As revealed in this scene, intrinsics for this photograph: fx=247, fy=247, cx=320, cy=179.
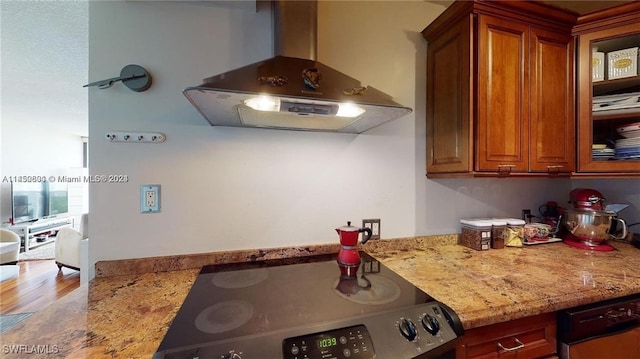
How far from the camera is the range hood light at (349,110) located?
89 centimetres

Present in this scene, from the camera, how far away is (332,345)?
64 centimetres

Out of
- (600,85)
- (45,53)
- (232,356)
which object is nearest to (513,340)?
(232,356)

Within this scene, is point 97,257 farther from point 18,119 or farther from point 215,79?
point 18,119

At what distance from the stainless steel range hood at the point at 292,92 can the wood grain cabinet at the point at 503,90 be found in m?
0.44

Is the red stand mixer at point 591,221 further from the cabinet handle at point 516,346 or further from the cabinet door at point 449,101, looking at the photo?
the cabinet handle at point 516,346

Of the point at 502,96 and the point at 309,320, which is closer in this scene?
the point at 309,320

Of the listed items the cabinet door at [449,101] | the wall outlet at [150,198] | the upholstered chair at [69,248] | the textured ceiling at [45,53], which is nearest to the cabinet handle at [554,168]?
the cabinet door at [449,101]

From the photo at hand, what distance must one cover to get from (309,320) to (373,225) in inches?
30.0

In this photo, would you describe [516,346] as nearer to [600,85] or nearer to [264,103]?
[264,103]

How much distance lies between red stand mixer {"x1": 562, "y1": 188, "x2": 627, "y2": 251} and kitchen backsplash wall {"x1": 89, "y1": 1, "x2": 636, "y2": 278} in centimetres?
59

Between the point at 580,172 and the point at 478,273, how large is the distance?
35.5 inches

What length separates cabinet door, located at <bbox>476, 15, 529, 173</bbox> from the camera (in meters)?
1.16

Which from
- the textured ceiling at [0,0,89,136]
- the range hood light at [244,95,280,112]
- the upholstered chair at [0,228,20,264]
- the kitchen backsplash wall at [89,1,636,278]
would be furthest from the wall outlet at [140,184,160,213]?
the upholstered chair at [0,228,20,264]

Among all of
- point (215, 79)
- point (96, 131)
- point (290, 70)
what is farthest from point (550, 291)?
point (96, 131)
